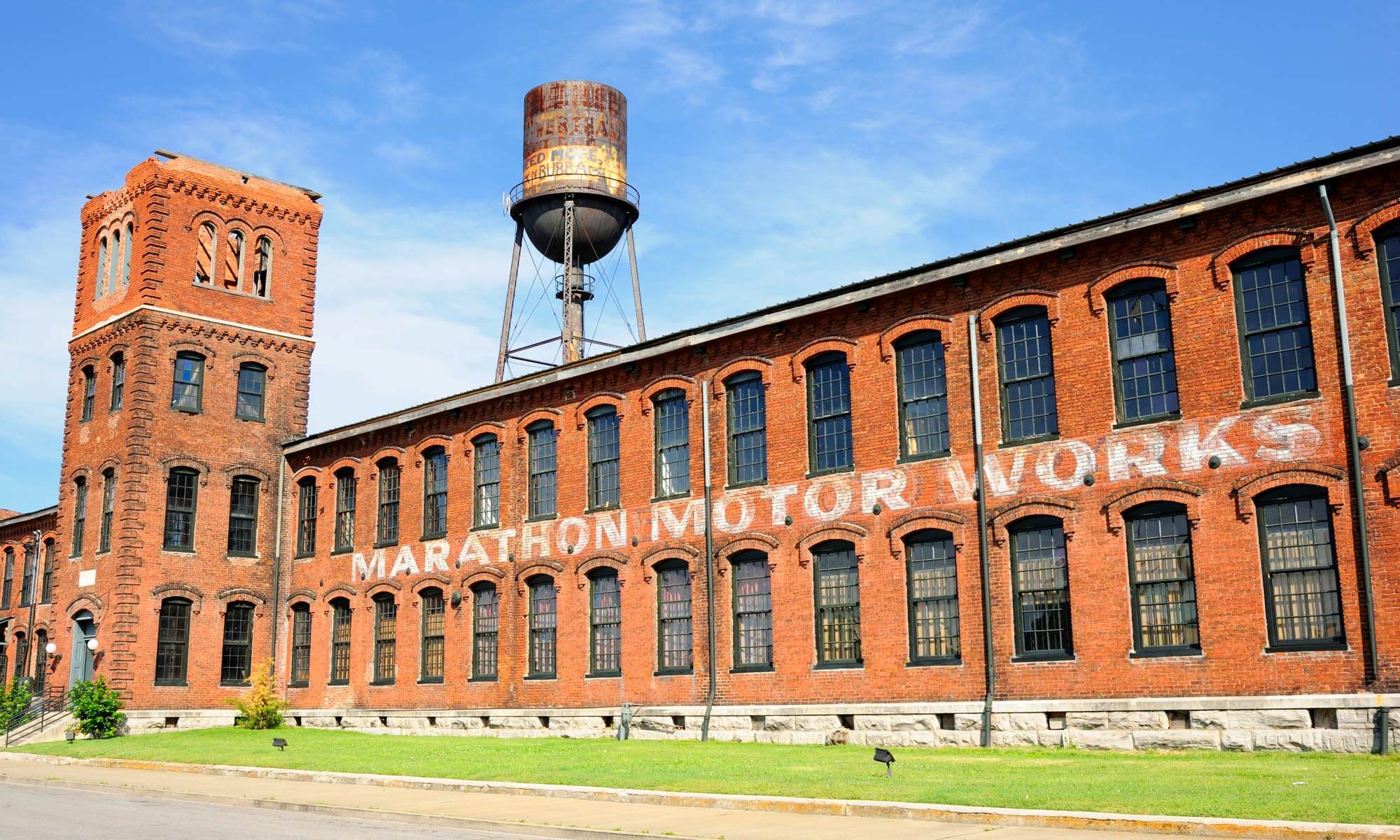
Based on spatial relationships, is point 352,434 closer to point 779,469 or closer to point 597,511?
point 597,511

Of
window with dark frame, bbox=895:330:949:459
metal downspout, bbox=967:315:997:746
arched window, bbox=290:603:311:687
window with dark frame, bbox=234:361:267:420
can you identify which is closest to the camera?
metal downspout, bbox=967:315:997:746

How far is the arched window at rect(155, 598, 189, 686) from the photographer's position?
119 ft

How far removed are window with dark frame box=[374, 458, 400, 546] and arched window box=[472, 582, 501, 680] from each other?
13.7 feet

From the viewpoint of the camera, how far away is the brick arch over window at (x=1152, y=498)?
20125 mm

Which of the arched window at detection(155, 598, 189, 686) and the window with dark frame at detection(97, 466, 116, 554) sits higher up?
the window with dark frame at detection(97, 466, 116, 554)

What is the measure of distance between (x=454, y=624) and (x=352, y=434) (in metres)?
7.09

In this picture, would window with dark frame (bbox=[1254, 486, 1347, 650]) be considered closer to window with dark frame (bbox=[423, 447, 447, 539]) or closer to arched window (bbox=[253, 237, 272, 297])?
window with dark frame (bbox=[423, 447, 447, 539])

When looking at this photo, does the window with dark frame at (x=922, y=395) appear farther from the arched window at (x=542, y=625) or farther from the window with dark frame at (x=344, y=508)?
the window with dark frame at (x=344, y=508)

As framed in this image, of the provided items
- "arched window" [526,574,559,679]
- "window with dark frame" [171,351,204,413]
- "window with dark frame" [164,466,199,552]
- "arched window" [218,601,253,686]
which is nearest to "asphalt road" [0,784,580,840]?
"arched window" [526,574,559,679]

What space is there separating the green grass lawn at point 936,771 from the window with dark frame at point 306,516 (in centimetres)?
1117

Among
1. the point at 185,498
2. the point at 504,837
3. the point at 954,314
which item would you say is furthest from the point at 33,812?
the point at 185,498

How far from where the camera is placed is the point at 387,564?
34844 mm

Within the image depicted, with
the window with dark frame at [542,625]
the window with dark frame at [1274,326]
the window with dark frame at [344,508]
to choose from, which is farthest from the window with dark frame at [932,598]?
the window with dark frame at [344,508]

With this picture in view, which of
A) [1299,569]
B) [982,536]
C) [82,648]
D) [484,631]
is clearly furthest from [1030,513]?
[82,648]
